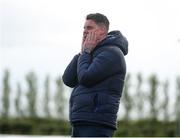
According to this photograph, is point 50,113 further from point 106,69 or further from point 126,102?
point 106,69

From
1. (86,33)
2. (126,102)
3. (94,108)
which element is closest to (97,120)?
(94,108)

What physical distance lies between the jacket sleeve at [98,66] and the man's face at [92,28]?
0.13m

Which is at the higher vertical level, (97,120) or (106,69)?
(106,69)

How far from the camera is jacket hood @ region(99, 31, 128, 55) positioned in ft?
13.0

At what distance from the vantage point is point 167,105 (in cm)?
2081

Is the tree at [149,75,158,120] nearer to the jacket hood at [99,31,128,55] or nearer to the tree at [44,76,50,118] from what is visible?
the tree at [44,76,50,118]

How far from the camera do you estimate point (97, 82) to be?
3863 millimetres

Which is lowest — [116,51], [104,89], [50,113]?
[50,113]

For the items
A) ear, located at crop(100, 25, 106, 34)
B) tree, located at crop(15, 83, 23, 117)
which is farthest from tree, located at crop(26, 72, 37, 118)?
ear, located at crop(100, 25, 106, 34)

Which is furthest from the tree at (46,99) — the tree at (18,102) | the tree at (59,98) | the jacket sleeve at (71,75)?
the jacket sleeve at (71,75)

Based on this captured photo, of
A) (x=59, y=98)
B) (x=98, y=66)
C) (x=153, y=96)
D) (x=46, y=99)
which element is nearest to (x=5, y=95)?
(x=46, y=99)

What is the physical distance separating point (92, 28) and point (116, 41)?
0.19 metres

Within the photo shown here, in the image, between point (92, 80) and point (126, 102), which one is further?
point (126, 102)

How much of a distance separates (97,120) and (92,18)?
2.21ft
